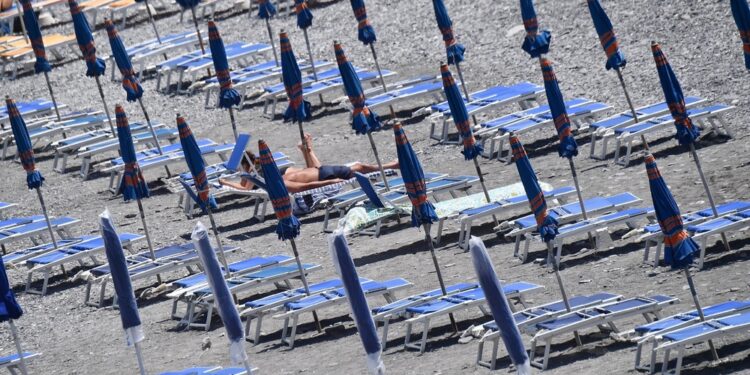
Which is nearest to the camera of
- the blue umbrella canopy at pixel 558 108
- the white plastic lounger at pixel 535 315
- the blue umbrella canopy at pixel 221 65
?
the white plastic lounger at pixel 535 315

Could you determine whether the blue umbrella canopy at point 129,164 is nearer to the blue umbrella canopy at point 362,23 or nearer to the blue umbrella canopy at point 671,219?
the blue umbrella canopy at point 362,23

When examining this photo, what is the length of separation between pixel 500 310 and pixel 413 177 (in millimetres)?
3986

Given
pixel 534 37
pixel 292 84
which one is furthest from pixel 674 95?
pixel 534 37

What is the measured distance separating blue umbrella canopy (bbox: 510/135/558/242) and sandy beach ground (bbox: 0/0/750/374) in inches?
39.8

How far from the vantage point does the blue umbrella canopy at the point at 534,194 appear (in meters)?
14.6

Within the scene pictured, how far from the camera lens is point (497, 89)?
2455 centimetres

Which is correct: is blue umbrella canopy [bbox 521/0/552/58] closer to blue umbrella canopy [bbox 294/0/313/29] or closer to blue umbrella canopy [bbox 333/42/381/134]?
blue umbrella canopy [bbox 333/42/381/134]

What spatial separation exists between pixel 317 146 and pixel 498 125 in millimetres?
3632

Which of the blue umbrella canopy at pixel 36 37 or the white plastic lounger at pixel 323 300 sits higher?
the blue umbrella canopy at pixel 36 37

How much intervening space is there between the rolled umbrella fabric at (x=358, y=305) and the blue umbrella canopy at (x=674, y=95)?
14.7 feet

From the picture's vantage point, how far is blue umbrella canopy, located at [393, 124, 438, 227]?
16125 millimetres

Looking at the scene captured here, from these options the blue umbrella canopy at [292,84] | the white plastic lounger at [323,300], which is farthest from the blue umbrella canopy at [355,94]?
the white plastic lounger at [323,300]

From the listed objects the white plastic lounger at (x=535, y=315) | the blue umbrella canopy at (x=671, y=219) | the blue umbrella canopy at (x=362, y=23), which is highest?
the blue umbrella canopy at (x=362, y=23)

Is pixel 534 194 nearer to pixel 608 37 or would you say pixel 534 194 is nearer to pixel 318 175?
pixel 608 37
